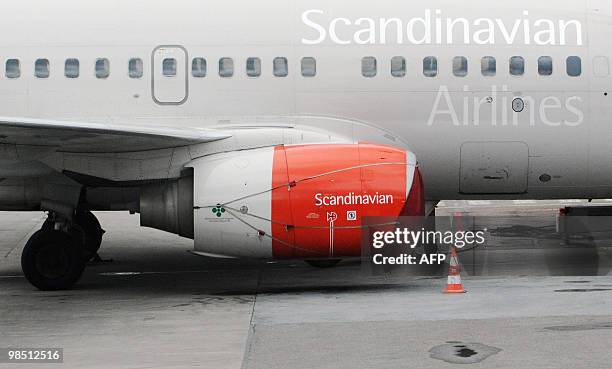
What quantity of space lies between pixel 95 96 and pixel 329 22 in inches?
126

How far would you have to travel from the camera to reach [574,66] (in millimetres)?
14773

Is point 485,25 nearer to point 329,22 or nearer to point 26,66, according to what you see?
point 329,22

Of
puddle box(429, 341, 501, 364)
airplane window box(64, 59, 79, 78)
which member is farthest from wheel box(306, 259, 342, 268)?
puddle box(429, 341, 501, 364)

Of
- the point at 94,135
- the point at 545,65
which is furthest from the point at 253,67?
the point at 545,65

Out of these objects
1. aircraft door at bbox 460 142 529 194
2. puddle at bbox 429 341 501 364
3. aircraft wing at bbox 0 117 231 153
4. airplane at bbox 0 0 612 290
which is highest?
airplane at bbox 0 0 612 290

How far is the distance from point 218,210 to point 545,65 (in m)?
4.75

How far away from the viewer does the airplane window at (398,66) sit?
14.7m

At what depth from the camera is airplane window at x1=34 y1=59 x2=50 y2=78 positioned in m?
14.9

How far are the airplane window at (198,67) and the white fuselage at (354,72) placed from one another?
0.13ft

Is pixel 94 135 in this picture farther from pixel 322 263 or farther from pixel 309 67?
pixel 322 263

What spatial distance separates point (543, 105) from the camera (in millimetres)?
14734

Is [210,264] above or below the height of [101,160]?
below

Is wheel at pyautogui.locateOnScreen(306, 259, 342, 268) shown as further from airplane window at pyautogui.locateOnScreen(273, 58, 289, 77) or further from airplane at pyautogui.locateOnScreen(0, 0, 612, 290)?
airplane window at pyautogui.locateOnScreen(273, 58, 289, 77)

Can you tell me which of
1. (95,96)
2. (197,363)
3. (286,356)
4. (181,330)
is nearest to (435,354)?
(286,356)
